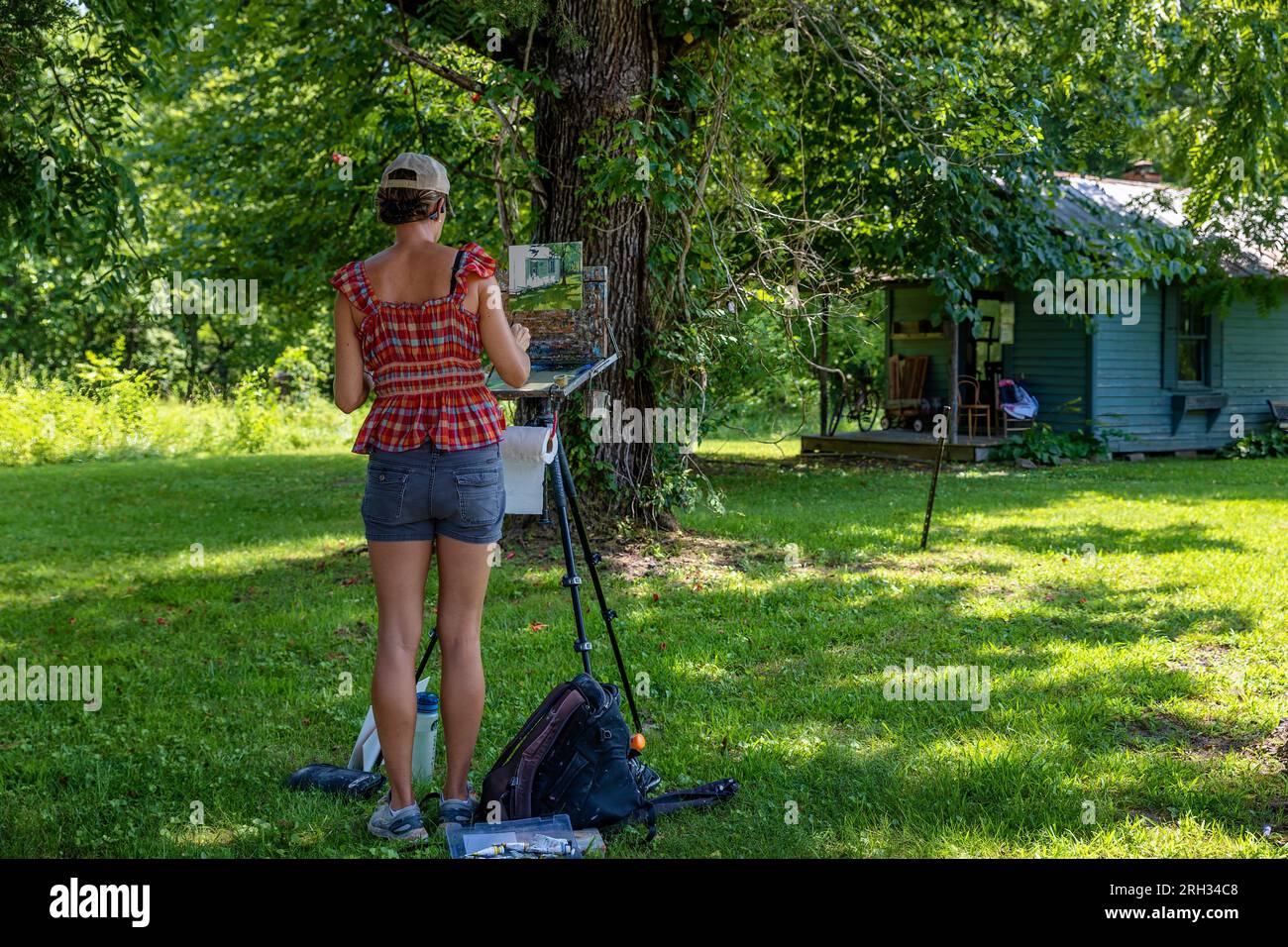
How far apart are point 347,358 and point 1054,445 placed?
48.5ft

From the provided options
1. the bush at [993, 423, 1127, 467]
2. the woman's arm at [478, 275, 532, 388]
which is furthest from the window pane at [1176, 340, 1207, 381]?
the woman's arm at [478, 275, 532, 388]

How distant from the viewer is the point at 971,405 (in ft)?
59.2

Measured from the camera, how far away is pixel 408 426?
3.94m

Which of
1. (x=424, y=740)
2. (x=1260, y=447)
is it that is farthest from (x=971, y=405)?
(x=424, y=740)

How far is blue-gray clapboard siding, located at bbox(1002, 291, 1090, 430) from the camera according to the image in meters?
18.1

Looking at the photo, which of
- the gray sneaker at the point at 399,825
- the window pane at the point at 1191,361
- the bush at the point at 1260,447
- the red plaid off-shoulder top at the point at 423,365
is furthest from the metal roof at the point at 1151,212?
the gray sneaker at the point at 399,825

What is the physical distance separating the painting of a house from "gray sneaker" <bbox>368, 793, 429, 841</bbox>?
1389cm

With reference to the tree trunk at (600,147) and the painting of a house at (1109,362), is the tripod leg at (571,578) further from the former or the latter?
the painting of a house at (1109,362)

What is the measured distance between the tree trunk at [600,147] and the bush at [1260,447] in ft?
42.7

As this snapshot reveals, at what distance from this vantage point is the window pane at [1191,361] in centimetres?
1933

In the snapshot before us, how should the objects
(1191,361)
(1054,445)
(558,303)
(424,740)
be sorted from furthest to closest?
(1191,361) → (1054,445) → (558,303) → (424,740)

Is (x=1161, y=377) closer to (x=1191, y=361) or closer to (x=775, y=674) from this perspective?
(x=1191, y=361)

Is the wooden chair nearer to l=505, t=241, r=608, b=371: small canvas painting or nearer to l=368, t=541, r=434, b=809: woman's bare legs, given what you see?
l=505, t=241, r=608, b=371: small canvas painting
